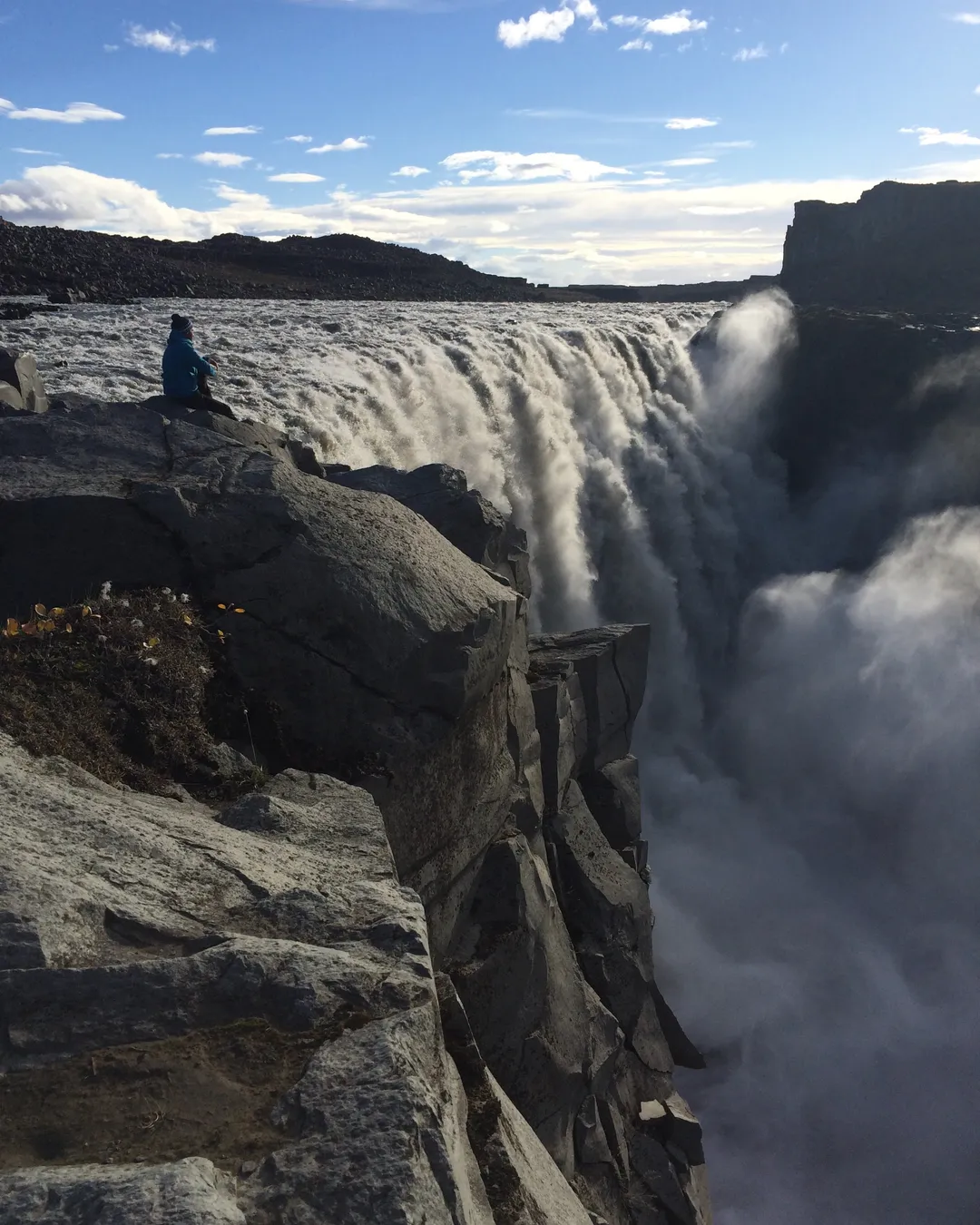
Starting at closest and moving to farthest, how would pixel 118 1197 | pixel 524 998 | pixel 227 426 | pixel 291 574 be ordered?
pixel 118 1197 < pixel 291 574 < pixel 524 998 < pixel 227 426

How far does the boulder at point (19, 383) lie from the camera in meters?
10.2

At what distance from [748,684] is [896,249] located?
145ft

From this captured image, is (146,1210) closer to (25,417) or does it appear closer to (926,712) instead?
(25,417)

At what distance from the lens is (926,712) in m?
21.5

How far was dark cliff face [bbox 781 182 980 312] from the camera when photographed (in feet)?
186

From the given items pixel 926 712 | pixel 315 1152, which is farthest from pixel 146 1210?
pixel 926 712

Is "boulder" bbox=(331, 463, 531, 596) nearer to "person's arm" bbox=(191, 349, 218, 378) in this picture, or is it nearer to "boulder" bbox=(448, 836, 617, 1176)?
"person's arm" bbox=(191, 349, 218, 378)

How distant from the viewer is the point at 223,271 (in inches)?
1617

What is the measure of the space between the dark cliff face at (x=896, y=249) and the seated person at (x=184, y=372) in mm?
51483

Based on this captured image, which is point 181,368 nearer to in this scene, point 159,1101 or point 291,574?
point 291,574

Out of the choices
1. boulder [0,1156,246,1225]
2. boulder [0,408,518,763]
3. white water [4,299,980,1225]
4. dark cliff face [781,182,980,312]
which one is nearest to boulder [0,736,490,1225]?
boulder [0,1156,246,1225]

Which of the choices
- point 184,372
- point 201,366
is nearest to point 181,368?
point 184,372

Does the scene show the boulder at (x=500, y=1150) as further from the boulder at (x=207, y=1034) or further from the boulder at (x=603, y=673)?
the boulder at (x=603, y=673)

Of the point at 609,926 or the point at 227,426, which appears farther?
the point at 609,926
